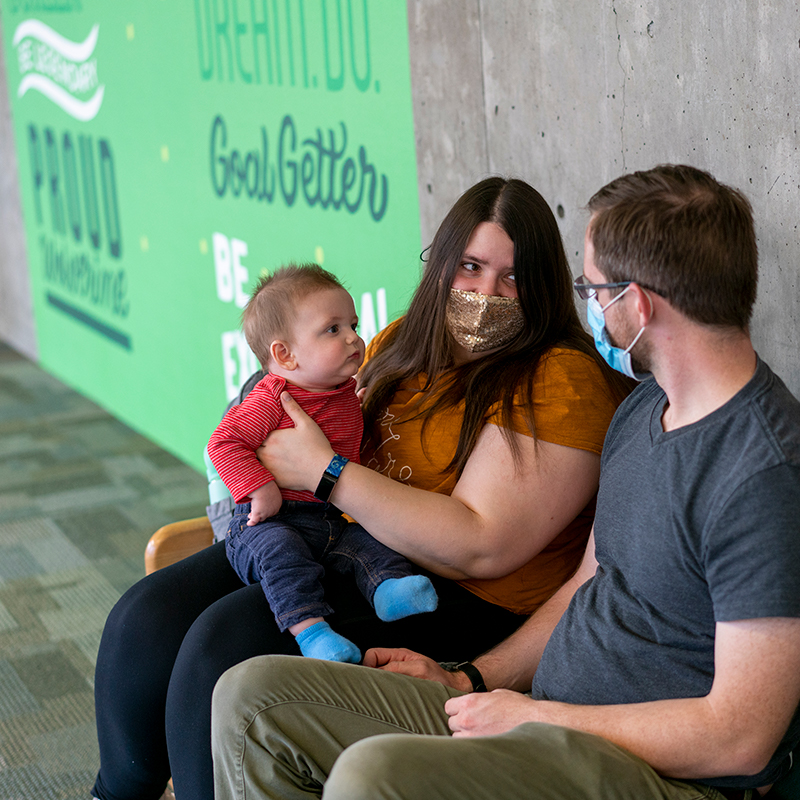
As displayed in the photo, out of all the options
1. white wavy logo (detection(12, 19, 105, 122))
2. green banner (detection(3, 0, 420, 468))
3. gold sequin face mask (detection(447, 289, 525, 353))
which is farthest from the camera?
white wavy logo (detection(12, 19, 105, 122))

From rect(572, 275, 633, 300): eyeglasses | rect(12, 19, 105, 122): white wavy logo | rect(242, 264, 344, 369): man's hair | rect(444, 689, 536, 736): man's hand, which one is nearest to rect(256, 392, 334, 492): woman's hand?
rect(242, 264, 344, 369): man's hair

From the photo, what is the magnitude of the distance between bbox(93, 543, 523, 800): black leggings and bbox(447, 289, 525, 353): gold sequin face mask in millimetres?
444

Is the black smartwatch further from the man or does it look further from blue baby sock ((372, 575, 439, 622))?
the man

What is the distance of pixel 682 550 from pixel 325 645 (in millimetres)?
619

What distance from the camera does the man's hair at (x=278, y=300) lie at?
5.98ft

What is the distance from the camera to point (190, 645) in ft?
5.43

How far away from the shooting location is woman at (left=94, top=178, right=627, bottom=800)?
1.69 metres

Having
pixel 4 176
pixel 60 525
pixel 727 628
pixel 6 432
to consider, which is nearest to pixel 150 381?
pixel 6 432

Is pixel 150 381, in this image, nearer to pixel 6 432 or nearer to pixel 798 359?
pixel 6 432

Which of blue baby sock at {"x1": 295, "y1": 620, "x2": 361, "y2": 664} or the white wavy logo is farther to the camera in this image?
Answer: the white wavy logo

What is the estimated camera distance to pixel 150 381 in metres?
4.75

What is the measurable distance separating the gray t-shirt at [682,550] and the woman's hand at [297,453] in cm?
51

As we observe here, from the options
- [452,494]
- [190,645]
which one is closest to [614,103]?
[452,494]

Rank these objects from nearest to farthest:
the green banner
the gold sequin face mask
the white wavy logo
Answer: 1. the gold sequin face mask
2. the green banner
3. the white wavy logo
